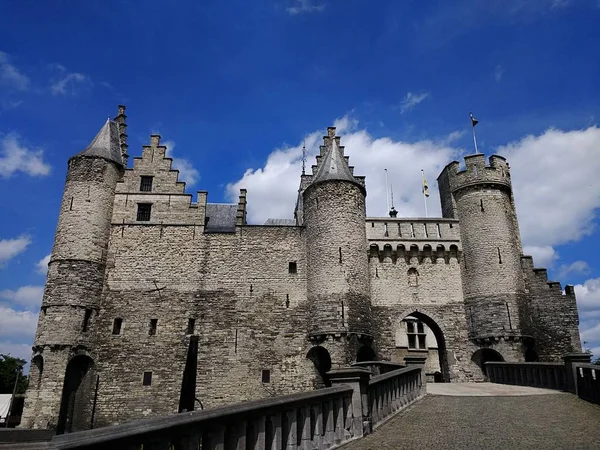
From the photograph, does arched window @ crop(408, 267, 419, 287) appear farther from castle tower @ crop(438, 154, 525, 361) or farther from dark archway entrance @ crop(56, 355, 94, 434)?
dark archway entrance @ crop(56, 355, 94, 434)

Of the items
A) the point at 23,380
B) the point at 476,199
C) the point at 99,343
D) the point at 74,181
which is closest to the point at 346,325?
the point at 476,199

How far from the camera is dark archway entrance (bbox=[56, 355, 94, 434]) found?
62.1 feet

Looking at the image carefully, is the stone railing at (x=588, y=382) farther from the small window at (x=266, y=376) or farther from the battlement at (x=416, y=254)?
the small window at (x=266, y=376)

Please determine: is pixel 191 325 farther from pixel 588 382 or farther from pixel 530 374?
pixel 588 382

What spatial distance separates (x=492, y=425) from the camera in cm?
799

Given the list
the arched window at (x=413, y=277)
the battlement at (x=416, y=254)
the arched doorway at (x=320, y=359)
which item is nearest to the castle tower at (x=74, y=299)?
the arched doorway at (x=320, y=359)

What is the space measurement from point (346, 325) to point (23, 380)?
4481 cm

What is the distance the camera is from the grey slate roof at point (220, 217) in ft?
83.2

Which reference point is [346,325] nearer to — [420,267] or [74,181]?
[420,267]

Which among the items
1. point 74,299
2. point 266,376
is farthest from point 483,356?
point 74,299

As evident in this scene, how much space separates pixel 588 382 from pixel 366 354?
11.0 meters

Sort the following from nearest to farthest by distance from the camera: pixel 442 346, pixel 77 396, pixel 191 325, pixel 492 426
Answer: pixel 492 426, pixel 77 396, pixel 191 325, pixel 442 346

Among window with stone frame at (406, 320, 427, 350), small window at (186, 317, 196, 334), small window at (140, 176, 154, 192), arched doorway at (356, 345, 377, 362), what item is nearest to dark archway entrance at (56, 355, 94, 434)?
small window at (186, 317, 196, 334)

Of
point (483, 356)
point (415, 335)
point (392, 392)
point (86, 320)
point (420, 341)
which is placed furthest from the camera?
point (420, 341)
